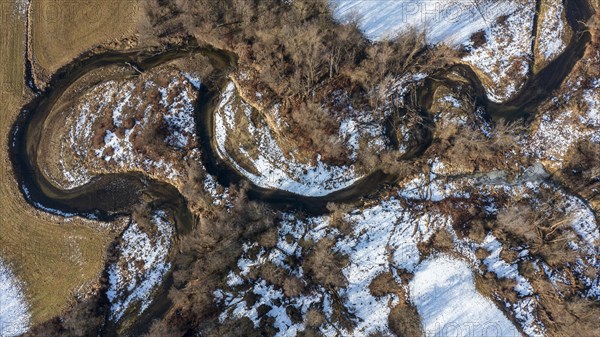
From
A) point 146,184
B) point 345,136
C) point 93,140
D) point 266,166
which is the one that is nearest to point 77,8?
point 93,140

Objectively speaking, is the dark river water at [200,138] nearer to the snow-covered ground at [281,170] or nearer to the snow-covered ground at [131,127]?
the snow-covered ground at [281,170]

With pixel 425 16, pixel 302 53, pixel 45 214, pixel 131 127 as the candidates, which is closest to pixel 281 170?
pixel 302 53

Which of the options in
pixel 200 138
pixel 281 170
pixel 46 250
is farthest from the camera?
pixel 200 138

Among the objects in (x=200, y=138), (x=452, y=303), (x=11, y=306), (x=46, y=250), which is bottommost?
(x=452, y=303)

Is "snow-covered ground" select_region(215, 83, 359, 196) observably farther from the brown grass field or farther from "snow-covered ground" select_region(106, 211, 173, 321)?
the brown grass field

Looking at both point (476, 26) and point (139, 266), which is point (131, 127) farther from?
point (476, 26)

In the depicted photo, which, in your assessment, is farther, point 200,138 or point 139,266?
point 200,138

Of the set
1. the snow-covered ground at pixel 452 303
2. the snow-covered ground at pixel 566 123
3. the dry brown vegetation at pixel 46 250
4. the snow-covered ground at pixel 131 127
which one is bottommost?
the snow-covered ground at pixel 452 303

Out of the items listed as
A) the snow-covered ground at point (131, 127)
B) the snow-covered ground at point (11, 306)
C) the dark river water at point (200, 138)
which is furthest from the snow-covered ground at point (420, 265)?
the snow-covered ground at point (11, 306)
